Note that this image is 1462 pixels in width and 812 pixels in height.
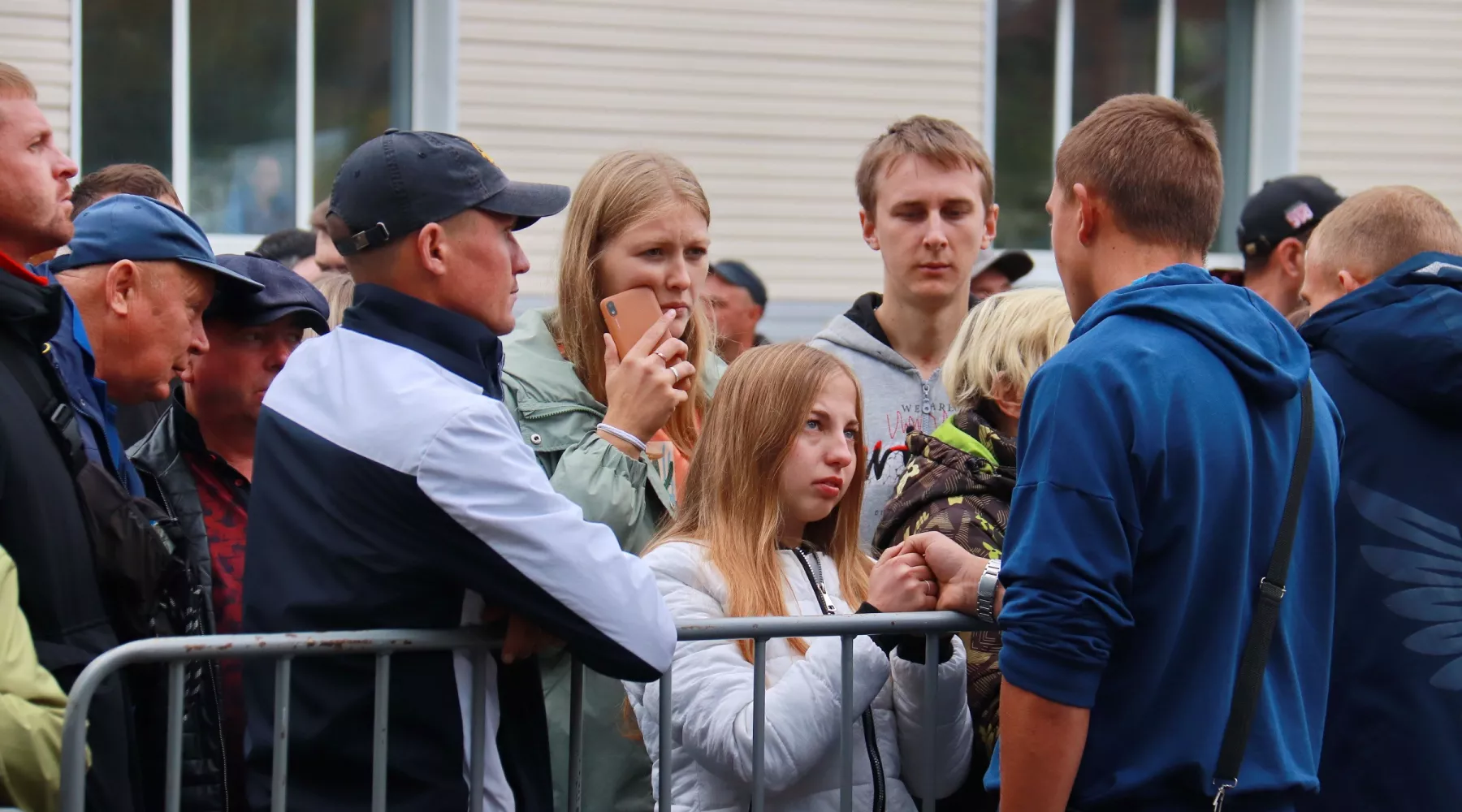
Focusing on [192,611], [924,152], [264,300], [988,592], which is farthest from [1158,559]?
[924,152]

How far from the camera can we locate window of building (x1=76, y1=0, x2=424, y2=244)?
8.20 meters

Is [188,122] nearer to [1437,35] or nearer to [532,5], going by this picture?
[532,5]

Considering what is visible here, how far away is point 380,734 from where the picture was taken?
2471 millimetres

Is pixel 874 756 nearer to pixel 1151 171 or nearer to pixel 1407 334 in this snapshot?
pixel 1151 171

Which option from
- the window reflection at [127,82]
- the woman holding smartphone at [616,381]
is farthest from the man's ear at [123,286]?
the window reflection at [127,82]

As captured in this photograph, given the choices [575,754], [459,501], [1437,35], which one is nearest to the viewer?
[459,501]

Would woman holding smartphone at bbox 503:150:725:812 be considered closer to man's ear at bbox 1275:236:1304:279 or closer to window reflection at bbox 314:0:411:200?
man's ear at bbox 1275:236:1304:279

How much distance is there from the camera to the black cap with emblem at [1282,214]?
5770 millimetres

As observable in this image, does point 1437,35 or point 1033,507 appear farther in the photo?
point 1437,35

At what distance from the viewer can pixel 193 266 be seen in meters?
3.40

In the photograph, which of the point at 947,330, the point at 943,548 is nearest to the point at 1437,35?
the point at 947,330

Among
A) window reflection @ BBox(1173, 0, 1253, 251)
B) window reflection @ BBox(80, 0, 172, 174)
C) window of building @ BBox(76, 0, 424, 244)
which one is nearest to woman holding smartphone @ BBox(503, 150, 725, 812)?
window of building @ BBox(76, 0, 424, 244)

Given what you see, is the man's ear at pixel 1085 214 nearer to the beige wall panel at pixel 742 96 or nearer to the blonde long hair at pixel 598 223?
the blonde long hair at pixel 598 223

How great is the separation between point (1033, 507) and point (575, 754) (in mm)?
965
